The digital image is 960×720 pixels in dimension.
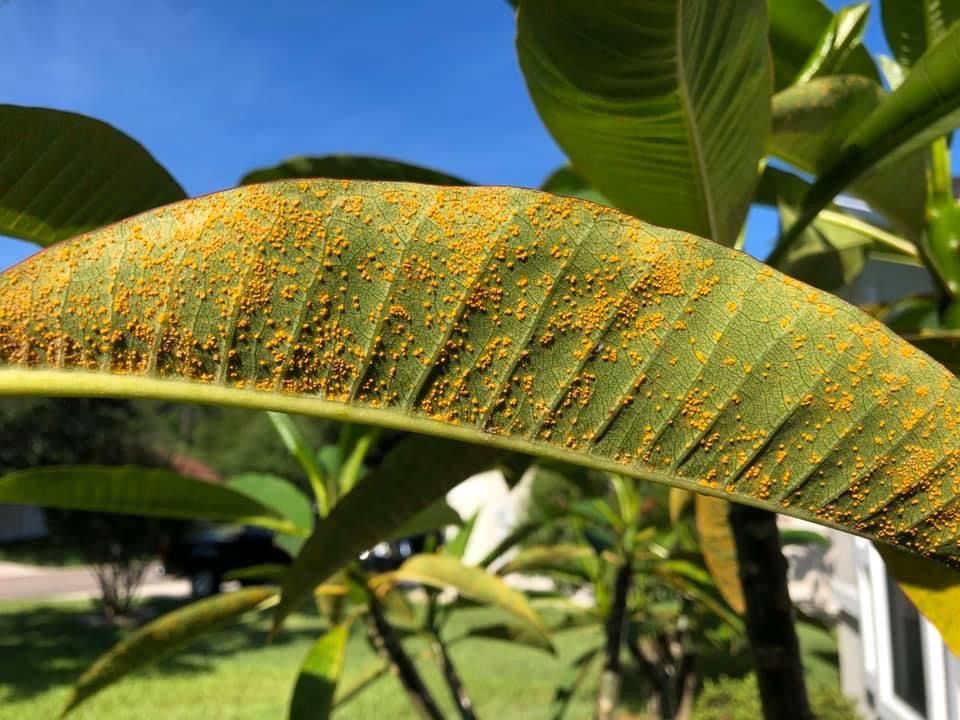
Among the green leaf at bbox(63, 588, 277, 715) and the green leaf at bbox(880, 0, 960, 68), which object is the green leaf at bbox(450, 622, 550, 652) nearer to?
the green leaf at bbox(63, 588, 277, 715)

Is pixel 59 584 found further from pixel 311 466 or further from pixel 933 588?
pixel 933 588

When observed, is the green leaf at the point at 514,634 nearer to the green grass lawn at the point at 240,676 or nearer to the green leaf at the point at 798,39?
the green leaf at the point at 798,39

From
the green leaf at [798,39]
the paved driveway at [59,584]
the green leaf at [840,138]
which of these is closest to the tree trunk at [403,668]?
the green leaf at [840,138]

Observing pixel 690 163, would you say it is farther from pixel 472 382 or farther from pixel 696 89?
pixel 472 382

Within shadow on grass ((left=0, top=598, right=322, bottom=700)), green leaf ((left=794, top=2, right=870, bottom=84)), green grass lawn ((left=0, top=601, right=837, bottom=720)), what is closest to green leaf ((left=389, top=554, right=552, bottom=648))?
green leaf ((left=794, top=2, right=870, bottom=84))

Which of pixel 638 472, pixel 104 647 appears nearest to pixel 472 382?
pixel 638 472

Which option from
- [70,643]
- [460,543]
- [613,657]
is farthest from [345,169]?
[70,643]

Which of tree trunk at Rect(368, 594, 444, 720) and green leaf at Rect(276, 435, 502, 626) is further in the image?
tree trunk at Rect(368, 594, 444, 720)
